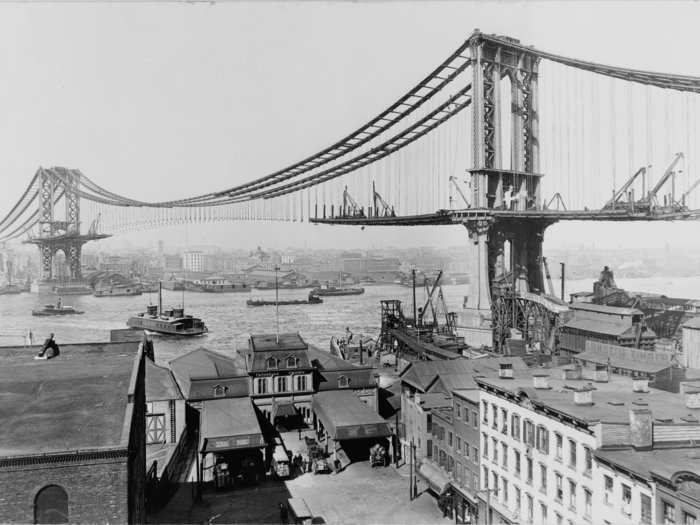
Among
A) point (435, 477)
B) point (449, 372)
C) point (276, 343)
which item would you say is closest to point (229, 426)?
point (276, 343)

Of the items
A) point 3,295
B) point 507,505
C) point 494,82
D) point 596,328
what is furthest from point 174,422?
point 3,295

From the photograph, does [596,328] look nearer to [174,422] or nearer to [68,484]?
[174,422]

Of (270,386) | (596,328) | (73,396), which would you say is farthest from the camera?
(596,328)

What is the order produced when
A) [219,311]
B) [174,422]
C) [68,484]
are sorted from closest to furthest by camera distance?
[68,484] < [174,422] < [219,311]

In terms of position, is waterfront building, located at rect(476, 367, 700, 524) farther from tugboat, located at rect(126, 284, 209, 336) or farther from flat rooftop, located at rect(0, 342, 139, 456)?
tugboat, located at rect(126, 284, 209, 336)

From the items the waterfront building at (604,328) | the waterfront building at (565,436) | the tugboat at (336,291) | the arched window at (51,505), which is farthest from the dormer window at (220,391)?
the tugboat at (336,291)

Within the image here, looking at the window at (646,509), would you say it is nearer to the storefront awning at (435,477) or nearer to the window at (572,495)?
the window at (572,495)

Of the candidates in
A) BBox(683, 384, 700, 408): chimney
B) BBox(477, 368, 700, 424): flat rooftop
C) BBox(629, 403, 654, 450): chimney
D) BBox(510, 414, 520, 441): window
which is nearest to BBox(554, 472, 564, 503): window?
BBox(477, 368, 700, 424): flat rooftop

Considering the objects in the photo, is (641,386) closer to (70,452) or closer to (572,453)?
(572,453)

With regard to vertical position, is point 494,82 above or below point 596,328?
above
